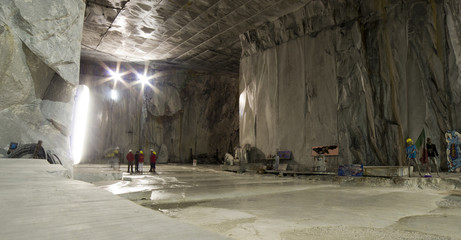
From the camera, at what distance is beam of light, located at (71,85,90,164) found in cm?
2255

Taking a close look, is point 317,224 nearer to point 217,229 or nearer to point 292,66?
point 217,229

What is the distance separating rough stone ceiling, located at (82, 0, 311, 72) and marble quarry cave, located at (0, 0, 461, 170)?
0.08m

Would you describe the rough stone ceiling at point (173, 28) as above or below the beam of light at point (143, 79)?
above

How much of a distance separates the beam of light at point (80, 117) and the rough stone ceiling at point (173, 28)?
294cm

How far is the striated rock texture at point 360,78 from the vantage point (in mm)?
10348

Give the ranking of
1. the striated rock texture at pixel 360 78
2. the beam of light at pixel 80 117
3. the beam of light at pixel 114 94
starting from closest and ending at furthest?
the striated rock texture at pixel 360 78, the beam of light at pixel 80 117, the beam of light at pixel 114 94

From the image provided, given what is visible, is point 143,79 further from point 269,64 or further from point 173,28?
point 269,64

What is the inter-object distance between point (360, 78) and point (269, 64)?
215 inches

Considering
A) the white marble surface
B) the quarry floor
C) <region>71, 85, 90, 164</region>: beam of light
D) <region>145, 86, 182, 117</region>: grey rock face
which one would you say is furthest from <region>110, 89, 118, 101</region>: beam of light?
the white marble surface

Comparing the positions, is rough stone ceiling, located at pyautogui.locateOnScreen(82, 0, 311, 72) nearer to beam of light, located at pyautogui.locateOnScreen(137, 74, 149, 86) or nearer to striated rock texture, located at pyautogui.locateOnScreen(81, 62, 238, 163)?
beam of light, located at pyautogui.locateOnScreen(137, 74, 149, 86)

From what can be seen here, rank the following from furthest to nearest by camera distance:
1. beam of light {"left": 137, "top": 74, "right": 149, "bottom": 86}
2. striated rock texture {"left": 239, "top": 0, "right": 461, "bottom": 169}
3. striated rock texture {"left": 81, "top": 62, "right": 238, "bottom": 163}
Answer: beam of light {"left": 137, "top": 74, "right": 149, "bottom": 86}
striated rock texture {"left": 81, "top": 62, "right": 238, "bottom": 163}
striated rock texture {"left": 239, "top": 0, "right": 461, "bottom": 169}

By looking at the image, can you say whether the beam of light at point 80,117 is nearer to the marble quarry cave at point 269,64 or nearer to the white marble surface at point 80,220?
the marble quarry cave at point 269,64

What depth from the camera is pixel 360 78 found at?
12.1 metres

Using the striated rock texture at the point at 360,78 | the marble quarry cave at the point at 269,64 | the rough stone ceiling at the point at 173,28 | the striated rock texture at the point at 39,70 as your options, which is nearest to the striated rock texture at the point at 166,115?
the marble quarry cave at the point at 269,64
